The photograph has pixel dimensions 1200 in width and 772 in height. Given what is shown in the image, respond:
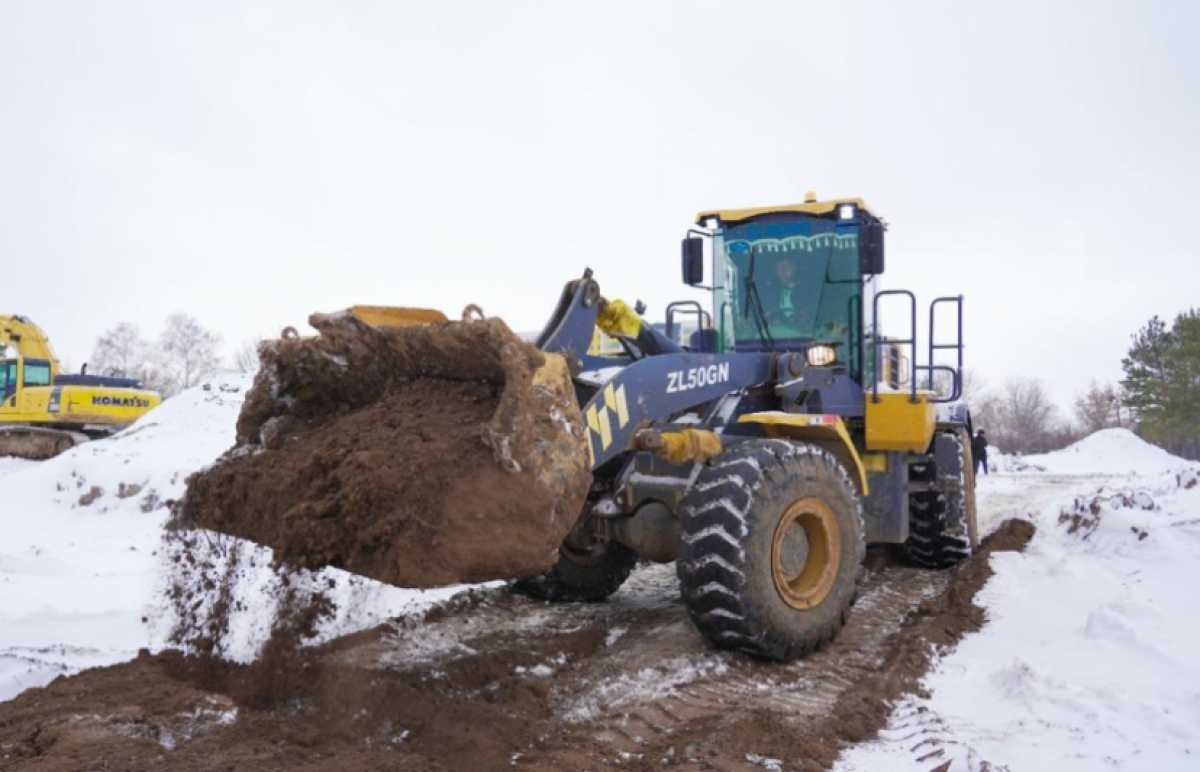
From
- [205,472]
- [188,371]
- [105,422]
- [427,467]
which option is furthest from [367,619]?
[188,371]

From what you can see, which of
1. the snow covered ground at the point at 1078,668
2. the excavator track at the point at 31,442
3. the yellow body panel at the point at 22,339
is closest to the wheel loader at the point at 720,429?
the snow covered ground at the point at 1078,668

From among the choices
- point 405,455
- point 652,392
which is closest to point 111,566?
point 405,455

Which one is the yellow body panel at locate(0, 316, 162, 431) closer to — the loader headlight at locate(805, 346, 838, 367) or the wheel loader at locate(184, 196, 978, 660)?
the wheel loader at locate(184, 196, 978, 660)

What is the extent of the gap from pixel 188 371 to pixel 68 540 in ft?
218

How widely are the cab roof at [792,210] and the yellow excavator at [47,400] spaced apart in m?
18.1

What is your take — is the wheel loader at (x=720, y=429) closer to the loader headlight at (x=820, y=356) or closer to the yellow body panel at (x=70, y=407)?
the loader headlight at (x=820, y=356)

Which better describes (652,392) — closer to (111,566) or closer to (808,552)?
(808,552)

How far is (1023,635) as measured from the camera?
222 inches

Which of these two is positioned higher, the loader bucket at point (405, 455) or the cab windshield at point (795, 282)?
the cab windshield at point (795, 282)

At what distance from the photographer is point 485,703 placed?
4184 millimetres

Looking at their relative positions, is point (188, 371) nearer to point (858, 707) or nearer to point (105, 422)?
point (105, 422)

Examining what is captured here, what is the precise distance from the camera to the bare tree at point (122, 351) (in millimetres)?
71562

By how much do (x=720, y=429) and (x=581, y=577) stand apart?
1553mm

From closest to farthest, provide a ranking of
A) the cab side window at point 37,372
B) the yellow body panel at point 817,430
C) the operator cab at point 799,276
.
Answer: the yellow body panel at point 817,430 < the operator cab at point 799,276 < the cab side window at point 37,372
